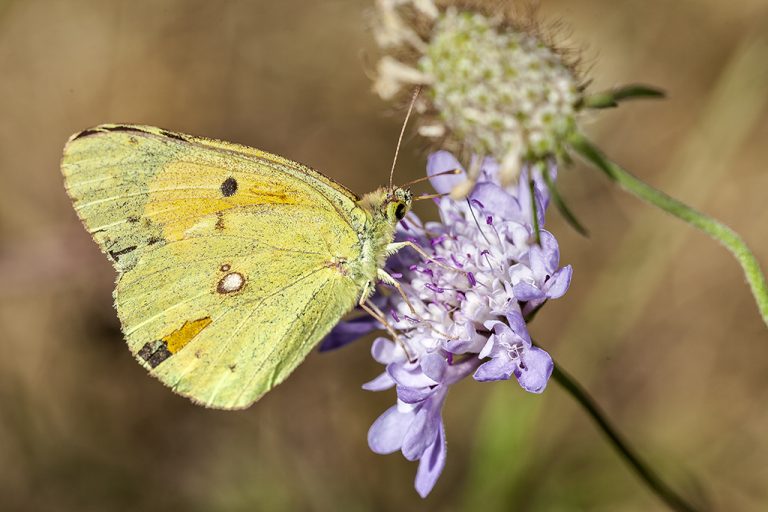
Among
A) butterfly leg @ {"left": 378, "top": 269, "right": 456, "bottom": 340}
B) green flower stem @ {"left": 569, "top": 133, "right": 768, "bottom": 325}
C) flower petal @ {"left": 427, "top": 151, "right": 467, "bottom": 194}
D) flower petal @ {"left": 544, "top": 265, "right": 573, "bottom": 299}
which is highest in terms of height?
green flower stem @ {"left": 569, "top": 133, "right": 768, "bottom": 325}

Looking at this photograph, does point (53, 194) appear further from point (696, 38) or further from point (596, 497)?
point (696, 38)

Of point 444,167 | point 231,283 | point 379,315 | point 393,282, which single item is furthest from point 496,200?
point 231,283

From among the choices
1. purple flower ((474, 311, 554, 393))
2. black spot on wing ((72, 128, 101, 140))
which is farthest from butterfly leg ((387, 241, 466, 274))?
black spot on wing ((72, 128, 101, 140))

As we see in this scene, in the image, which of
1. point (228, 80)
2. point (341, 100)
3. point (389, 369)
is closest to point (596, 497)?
point (389, 369)

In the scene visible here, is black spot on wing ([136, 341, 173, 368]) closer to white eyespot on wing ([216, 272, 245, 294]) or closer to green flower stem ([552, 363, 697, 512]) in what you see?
white eyespot on wing ([216, 272, 245, 294])

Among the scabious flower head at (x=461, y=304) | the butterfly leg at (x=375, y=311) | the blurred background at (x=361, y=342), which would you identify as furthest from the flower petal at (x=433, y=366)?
the blurred background at (x=361, y=342)

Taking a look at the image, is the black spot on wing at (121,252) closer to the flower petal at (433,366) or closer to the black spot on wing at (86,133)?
the black spot on wing at (86,133)
